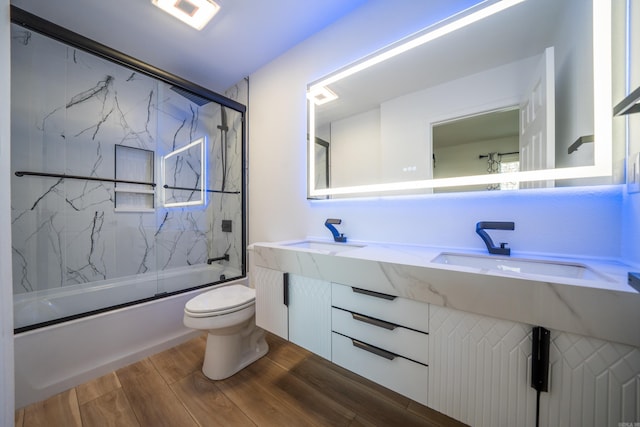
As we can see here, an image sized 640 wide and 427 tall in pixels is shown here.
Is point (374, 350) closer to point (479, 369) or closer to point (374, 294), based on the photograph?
point (374, 294)

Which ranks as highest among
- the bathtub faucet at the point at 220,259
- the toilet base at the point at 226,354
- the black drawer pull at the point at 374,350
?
the bathtub faucet at the point at 220,259

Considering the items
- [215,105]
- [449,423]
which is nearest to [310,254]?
[449,423]

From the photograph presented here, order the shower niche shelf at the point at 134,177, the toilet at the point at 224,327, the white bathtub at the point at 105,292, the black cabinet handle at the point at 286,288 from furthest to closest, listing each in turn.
Result: the shower niche shelf at the point at 134,177 < the white bathtub at the point at 105,292 < the toilet at the point at 224,327 < the black cabinet handle at the point at 286,288

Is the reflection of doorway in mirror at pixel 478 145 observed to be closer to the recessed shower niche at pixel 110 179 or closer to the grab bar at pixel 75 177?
the recessed shower niche at pixel 110 179

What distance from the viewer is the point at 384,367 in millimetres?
853

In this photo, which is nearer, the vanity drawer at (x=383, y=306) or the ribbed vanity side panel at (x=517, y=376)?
the ribbed vanity side panel at (x=517, y=376)

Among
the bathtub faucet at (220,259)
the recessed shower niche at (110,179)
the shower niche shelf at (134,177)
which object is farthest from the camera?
the bathtub faucet at (220,259)

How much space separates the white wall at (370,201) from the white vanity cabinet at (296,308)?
1.75 feet

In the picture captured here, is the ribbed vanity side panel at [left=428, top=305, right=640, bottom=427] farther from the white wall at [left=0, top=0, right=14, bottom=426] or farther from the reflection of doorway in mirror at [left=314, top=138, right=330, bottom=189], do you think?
the white wall at [left=0, top=0, right=14, bottom=426]

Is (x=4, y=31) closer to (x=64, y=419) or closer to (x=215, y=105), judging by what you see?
(x=215, y=105)

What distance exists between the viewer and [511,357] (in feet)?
2.06

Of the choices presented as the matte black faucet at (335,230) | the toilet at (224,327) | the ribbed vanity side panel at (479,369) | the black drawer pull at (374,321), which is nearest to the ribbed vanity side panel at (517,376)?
the ribbed vanity side panel at (479,369)

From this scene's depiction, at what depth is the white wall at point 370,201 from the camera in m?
0.87

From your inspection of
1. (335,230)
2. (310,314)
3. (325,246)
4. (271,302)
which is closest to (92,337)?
(271,302)
